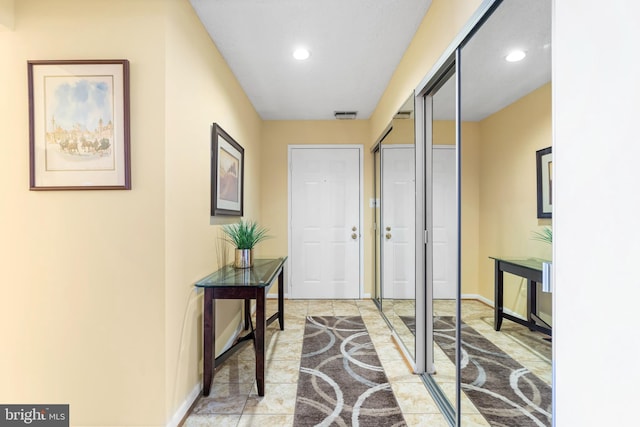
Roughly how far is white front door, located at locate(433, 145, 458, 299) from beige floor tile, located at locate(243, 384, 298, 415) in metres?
1.14

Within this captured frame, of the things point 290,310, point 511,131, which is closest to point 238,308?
point 290,310

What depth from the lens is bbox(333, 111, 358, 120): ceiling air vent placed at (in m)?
4.07

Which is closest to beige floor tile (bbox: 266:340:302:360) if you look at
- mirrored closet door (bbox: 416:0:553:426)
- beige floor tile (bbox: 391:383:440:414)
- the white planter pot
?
the white planter pot

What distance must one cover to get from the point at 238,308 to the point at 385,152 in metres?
2.27

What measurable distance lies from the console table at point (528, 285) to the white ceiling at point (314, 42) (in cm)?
170

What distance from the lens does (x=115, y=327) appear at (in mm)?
1658

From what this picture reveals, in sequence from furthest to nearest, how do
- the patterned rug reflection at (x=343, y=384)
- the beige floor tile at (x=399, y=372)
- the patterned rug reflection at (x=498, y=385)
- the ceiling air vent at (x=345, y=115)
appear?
1. the ceiling air vent at (x=345, y=115)
2. the beige floor tile at (x=399, y=372)
3. the patterned rug reflection at (x=343, y=384)
4. the patterned rug reflection at (x=498, y=385)

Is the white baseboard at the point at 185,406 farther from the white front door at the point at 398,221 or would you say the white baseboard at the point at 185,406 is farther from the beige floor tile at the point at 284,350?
the white front door at the point at 398,221

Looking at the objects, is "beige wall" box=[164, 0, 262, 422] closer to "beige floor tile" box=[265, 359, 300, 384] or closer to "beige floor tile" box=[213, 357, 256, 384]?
"beige floor tile" box=[213, 357, 256, 384]

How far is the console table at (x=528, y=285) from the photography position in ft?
3.27

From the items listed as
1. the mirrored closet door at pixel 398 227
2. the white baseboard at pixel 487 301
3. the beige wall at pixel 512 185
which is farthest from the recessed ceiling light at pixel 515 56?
the mirrored closet door at pixel 398 227

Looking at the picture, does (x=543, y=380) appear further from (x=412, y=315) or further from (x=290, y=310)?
(x=290, y=310)

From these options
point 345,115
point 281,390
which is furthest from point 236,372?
point 345,115

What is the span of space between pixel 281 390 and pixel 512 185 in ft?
6.17
